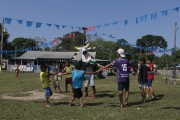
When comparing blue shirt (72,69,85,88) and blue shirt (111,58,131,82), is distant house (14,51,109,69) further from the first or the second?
blue shirt (111,58,131,82)

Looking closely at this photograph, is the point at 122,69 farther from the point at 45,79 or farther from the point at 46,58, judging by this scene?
the point at 46,58

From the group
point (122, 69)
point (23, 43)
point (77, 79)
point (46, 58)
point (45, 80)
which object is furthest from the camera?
point (23, 43)

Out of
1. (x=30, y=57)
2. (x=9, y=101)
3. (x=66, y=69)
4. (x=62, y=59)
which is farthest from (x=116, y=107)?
(x=30, y=57)

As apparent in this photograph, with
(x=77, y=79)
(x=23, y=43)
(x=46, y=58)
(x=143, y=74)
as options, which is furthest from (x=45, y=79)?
(x=23, y=43)

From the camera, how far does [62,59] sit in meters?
A: 62.9

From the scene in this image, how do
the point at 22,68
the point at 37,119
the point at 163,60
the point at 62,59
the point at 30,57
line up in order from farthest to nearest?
the point at 163,60 → the point at 30,57 → the point at 62,59 → the point at 22,68 → the point at 37,119

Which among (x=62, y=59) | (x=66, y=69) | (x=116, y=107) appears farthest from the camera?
(x=62, y=59)

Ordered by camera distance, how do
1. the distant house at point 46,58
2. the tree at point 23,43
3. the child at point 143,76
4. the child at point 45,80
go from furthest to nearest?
the tree at point 23,43 < the distant house at point 46,58 < the child at point 143,76 < the child at point 45,80

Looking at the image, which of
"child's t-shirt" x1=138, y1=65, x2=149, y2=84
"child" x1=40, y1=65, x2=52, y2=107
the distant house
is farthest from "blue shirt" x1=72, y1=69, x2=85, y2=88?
the distant house

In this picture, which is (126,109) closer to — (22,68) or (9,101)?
(9,101)

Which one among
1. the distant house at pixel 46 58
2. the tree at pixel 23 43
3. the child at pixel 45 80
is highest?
the tree at pixel 23 43

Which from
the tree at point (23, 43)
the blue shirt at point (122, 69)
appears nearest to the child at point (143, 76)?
the blue shirt at point (122, 69)

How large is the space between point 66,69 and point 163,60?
71.3 meters

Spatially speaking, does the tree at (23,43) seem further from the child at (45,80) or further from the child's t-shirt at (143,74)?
the child at (45,80)
